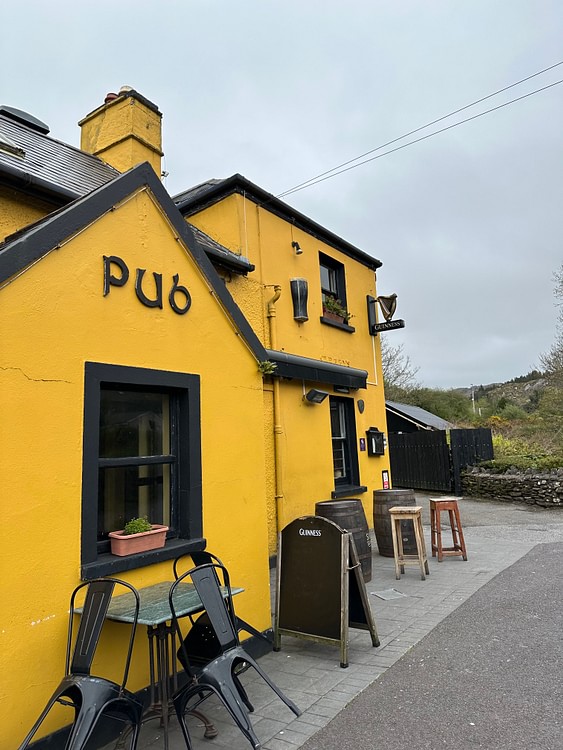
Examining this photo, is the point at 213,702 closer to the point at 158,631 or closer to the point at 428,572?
the point at 158,631

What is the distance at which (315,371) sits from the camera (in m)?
8.35

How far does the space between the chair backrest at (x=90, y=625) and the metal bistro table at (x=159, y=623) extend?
0.13 m

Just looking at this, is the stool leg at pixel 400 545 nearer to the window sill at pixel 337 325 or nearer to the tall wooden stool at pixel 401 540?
the tall wooden stool at pixel 401 540

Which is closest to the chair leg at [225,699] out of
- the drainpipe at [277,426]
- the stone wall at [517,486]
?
the drainpipe at [277,426]

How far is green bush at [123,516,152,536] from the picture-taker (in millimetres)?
3600

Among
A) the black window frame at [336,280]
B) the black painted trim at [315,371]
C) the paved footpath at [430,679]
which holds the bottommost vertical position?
the paved footpath at [430,679]

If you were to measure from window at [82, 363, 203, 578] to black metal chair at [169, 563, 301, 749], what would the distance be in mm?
773

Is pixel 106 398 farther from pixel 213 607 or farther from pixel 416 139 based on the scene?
pixel 416 139

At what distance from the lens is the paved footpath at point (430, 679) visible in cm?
300

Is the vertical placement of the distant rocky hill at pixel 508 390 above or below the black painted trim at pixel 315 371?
above

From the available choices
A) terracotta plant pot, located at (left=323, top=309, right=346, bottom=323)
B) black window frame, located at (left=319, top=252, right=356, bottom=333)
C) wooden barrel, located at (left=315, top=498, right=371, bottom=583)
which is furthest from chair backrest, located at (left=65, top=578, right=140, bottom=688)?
black window frame, located at (left=319, top=252, right=356, bottom=333)

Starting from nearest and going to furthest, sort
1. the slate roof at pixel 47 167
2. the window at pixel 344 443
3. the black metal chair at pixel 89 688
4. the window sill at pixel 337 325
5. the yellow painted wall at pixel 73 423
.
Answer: the black metal chair at pixel 89 688, the yellow painted wall at pixel 73 423, the slate roof at pixel 47 167, the window sill at pixel 337 325, the window at pixel 344 443

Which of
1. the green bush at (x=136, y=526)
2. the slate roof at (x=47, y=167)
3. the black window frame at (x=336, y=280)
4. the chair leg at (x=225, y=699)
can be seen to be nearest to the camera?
the chair leg at (x=225, y=699)

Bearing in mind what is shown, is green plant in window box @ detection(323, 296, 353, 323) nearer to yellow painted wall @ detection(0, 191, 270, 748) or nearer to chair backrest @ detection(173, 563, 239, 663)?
yellow painted wall @ detection(0, 191, 270, 748)
